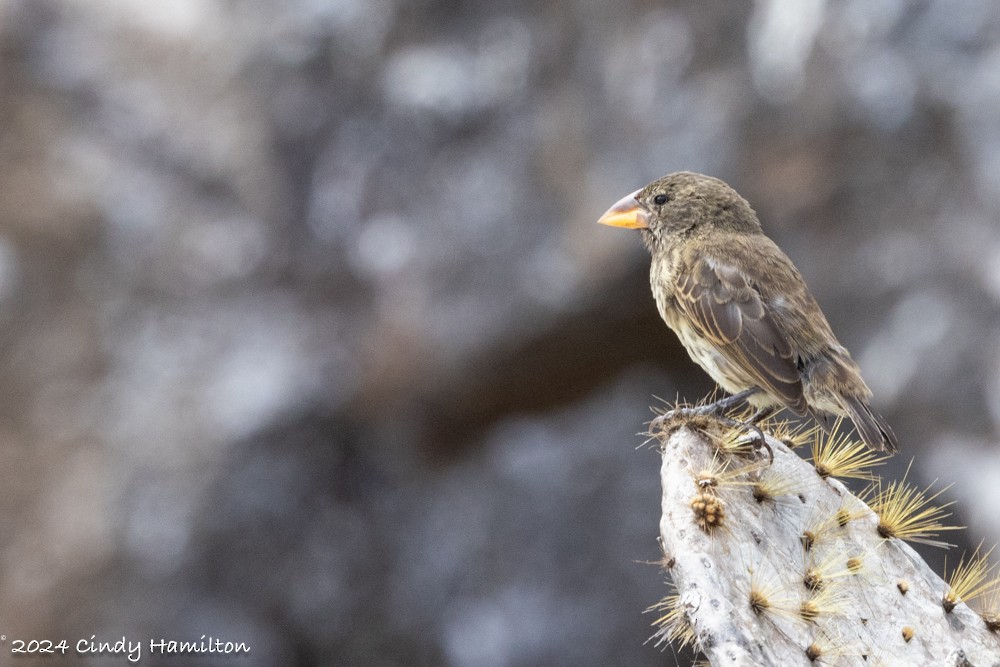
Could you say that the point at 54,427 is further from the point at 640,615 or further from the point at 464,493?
the point at 640,615

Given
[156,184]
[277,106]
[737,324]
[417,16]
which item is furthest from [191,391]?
[737,324]

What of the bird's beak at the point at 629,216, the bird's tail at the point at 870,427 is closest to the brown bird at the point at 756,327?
the bird's tail at the point at 870,427

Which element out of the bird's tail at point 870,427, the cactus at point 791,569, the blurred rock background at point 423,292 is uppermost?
the blurred rock background at point 423,292

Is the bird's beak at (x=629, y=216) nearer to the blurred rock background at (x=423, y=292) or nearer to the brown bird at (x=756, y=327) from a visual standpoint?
the brown bird at (x=756, y=327)

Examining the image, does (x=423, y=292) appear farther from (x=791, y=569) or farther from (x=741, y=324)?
(x=791, y=569)

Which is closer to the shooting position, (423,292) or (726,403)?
(726,403)

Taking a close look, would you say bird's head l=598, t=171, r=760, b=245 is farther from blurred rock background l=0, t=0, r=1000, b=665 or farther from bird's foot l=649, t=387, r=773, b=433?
blurred rock background l=0, t=0, r=1000, b=665

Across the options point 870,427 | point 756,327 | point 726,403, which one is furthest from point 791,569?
point 756,327
